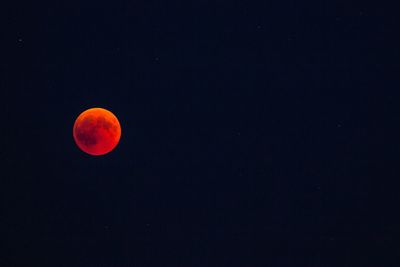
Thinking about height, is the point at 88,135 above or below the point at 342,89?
below

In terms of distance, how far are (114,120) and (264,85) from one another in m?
4.16

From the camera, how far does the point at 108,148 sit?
11.4 meters

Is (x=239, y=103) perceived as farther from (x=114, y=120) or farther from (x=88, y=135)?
(x=88, y=135)

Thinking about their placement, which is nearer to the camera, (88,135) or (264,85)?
(88,135)

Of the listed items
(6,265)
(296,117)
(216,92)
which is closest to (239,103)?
(216,92)

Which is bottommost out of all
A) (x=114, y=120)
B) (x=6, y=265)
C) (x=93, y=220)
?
(x=6, y=265)

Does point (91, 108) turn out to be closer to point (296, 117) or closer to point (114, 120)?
point (114, 120)

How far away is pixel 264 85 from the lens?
13.3 m

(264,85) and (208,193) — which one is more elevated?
(264,85)

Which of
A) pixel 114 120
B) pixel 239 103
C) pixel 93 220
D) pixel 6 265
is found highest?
pixel 239 103

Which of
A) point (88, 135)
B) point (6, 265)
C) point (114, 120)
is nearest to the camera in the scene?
point (88, 135)

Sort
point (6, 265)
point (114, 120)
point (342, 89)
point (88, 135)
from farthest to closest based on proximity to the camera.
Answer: point (6, 265) → point (342, 89) → point (114, 120) → point (88, 135)

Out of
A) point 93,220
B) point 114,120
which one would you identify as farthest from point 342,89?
point 93,220

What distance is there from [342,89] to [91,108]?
6.75 meters
